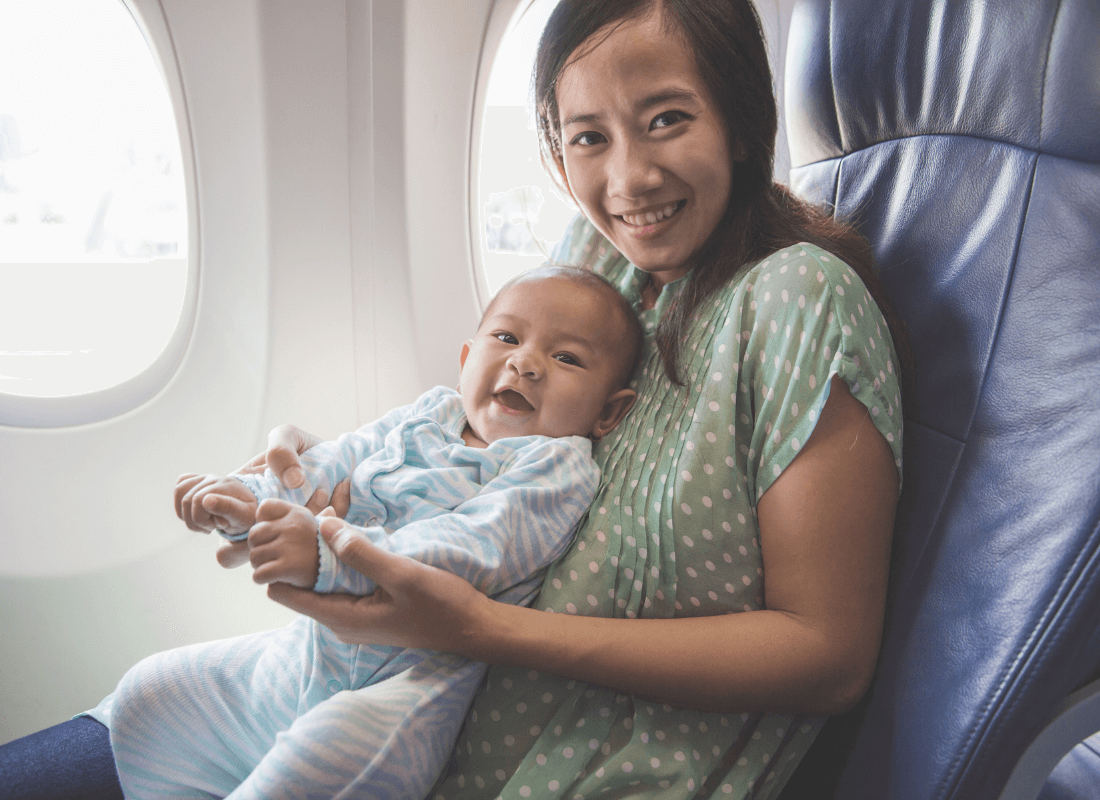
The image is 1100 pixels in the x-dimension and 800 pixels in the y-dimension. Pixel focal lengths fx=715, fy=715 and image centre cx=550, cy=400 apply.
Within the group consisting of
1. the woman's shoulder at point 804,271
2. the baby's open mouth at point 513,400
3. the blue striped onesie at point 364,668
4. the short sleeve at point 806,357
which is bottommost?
the blue striped onesie at point 364,668

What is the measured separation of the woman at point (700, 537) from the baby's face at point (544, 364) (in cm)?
8

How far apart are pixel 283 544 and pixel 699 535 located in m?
0.49

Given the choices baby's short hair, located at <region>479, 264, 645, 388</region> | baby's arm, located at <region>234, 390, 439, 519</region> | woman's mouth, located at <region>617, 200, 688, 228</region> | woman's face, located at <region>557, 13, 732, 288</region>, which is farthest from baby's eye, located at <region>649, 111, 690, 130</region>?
baby's arm, located at <region>234, 390, 439, 519</region>

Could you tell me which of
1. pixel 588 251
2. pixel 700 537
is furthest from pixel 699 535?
pixel 588 251

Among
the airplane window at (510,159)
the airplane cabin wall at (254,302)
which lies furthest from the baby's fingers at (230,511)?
the airplane window at (510,159)

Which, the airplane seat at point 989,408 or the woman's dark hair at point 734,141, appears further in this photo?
the woman's dark hair at point 734,141

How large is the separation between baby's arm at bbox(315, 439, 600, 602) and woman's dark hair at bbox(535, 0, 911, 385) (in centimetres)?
22

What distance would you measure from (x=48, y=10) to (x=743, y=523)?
Answer: 1974 millimetres

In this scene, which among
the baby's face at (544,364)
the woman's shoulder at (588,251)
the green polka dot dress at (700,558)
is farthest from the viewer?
the woman's shoulder at (588,251)

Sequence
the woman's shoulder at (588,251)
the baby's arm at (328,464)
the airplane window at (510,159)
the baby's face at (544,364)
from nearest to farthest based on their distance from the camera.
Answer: the baby's arm at (328,464)
the baby's face at (544,364)
the woman's shoulder at (588,251)
the airplane window at (510,159)

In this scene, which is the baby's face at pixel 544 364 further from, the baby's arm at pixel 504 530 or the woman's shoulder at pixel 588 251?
the woman's shoulder at pixel 588 251

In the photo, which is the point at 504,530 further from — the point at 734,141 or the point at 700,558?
the point at 734,141

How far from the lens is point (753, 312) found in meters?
0.95

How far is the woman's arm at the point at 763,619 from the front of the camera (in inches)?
32.3
